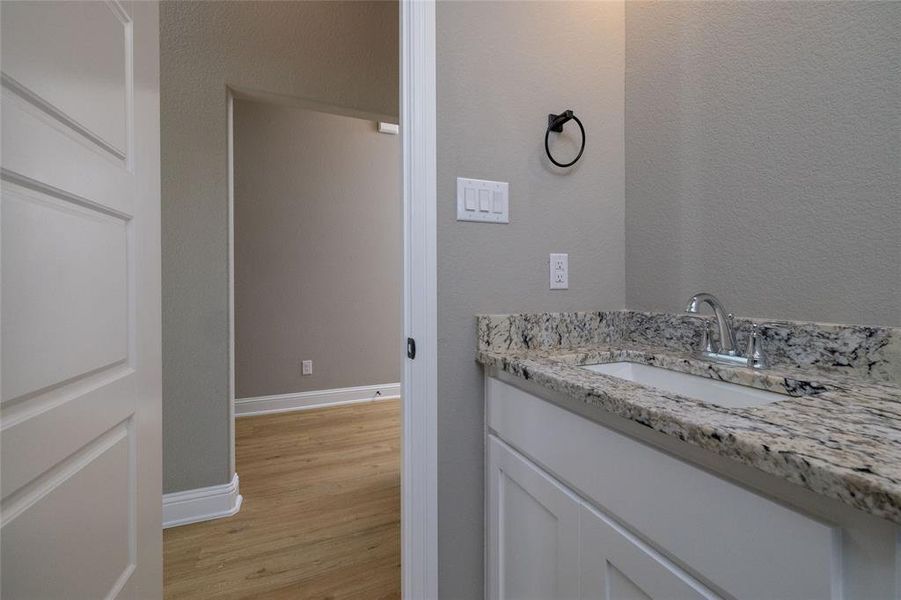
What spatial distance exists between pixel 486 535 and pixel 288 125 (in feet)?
11.3

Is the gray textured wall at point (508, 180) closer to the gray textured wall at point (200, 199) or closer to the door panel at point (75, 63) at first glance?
the door panel at point (75, 63)

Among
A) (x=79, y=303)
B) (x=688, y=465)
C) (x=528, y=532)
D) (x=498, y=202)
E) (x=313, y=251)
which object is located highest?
(x=313, y=251)

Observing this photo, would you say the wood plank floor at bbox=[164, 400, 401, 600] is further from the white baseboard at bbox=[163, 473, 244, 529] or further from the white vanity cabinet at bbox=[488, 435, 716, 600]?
the white vanity cabinet at bbox=[488, 435, 716, 600]

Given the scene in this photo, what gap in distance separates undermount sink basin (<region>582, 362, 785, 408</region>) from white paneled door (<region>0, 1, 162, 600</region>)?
3.53 feet

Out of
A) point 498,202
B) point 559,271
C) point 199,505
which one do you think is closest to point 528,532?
point 559,271

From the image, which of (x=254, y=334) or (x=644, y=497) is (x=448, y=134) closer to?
(x=644, y=497)

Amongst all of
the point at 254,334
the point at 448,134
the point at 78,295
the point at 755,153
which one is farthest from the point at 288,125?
the point at 755,153

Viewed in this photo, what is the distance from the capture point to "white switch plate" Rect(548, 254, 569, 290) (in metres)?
1.25

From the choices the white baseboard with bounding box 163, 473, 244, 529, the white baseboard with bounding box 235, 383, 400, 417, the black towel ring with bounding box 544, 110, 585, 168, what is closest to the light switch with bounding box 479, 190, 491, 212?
the black towel ring with bounding box 544, 110, 585, 168

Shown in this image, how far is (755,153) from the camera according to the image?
3.28ft

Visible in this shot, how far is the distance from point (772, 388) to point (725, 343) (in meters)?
0.20

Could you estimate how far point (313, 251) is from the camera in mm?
3561

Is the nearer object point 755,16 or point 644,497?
point 644,497

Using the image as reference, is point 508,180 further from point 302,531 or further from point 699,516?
point 302,531
